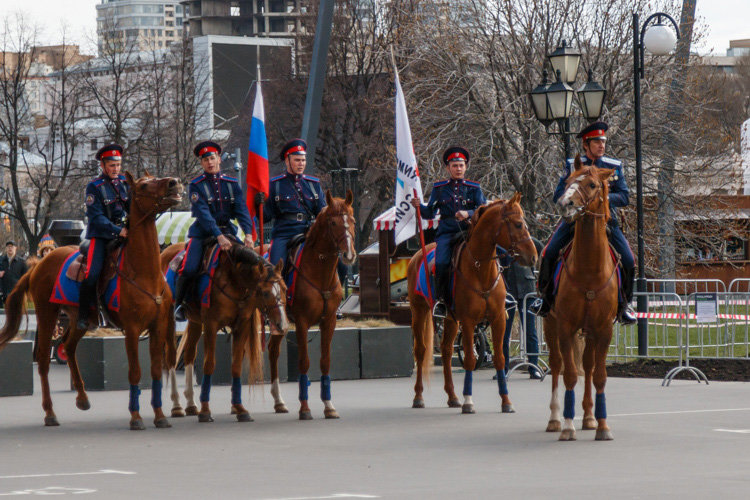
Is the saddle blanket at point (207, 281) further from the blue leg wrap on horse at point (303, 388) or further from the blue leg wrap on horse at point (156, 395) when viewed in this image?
the blue leg wrap on horse at point (303, 388)

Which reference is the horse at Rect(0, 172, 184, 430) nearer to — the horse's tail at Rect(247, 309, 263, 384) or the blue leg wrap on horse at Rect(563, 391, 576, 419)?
the horse's tail at Rect(247, 309, 263, 384)

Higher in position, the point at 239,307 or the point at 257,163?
the point at 257,163

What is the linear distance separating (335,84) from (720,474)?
5391 centimetres

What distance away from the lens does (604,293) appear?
1246 cm

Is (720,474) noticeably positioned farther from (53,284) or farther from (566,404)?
(53,284)

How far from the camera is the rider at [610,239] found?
1299cm

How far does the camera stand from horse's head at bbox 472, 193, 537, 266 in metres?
14.2

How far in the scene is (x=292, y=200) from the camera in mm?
15203

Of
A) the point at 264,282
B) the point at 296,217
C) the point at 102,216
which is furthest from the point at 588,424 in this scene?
the point at 102,216

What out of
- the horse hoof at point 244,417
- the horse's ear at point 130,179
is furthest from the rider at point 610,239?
the horse's ear at point 130,179

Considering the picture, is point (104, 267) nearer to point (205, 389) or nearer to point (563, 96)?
point (205, 389)

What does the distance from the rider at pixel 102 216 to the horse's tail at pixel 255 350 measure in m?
1.78

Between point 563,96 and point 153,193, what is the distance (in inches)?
367

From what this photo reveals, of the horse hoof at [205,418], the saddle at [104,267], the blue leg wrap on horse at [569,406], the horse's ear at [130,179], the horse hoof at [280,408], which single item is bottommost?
the horse hoof at [280,408]
